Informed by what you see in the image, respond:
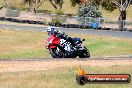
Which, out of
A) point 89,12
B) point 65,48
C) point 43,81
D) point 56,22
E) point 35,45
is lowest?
point 56,22

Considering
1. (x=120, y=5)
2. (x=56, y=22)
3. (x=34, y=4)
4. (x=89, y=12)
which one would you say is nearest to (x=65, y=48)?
(x=56, y=22)

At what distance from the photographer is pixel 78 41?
26.2m

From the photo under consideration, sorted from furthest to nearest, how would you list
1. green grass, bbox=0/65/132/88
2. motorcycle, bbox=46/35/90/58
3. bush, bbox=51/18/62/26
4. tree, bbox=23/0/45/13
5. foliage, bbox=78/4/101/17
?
tree, bbox=23/0/45/13 < foliage, bbox=78/4/101/17 < bush, bbox=51/18/62/26 < motorcycle, bbox=46/35/90/58 < green grass, bbox=0/65/132/88

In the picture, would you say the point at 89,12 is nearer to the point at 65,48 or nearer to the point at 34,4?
the point at 34,4

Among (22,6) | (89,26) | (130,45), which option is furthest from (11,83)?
(22,6)

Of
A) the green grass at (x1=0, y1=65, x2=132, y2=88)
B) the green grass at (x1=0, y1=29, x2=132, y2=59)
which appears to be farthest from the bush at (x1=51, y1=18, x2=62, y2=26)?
the green grass at (x1=0, y1=65, x2=132, y2=88)

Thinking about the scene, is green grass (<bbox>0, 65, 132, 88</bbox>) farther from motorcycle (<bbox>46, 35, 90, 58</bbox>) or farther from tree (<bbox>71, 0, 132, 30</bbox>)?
tree (<bbox>71, 0, 132, 30</bbox>)

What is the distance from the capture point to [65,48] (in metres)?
26.4

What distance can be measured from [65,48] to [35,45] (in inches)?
511

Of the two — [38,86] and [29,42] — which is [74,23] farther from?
[38,86]

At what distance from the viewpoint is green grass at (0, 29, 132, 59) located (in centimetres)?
3170

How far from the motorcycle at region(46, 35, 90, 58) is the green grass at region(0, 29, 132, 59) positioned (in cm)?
403

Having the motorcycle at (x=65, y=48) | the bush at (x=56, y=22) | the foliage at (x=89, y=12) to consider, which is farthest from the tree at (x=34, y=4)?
the motorcycle at (x=65, y=48)

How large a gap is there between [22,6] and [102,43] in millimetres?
66736
